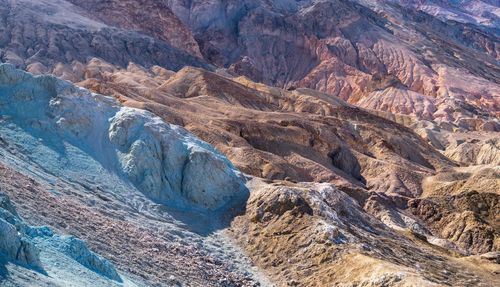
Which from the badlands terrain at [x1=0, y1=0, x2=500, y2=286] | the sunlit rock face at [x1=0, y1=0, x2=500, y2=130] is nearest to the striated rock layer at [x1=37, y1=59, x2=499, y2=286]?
the badlands terrain at [x1=0, y1=0, x2=500, y2=286]

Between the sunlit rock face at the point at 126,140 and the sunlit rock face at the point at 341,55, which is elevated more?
the sunlit rock face at the point at 126,140

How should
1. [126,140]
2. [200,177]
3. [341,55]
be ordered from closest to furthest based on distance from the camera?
[200,177], [126,140], [341,55]

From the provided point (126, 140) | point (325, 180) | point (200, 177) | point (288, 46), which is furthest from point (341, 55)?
point (200, 177)

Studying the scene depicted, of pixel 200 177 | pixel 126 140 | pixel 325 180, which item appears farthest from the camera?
pixel 325 180

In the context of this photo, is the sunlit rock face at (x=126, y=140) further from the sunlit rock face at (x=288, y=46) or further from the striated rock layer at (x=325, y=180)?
the sunlit rock face at (x=288, y=46)

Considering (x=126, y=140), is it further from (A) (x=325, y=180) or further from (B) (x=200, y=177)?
(A) (x=325, y=180)

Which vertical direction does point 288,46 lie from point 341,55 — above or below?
above

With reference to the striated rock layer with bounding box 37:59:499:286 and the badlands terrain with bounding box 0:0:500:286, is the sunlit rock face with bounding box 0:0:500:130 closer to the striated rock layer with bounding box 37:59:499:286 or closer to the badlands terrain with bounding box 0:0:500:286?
the badlands terrain with bounding box 0:0:500:286

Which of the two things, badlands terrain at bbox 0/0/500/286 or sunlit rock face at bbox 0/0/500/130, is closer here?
badlands terrain at bbox 0/0/500/286

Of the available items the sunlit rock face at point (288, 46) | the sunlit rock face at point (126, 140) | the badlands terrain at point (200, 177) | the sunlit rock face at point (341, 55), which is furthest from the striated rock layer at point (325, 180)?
the sunlit rock face at point (341, 55)
